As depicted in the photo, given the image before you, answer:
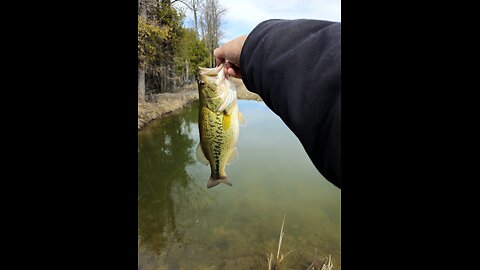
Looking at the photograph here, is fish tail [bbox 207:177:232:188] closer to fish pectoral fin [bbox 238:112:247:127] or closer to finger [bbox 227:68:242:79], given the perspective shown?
fish pectoral fin [bbox 238:112:247:127]

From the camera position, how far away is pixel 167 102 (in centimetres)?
1342

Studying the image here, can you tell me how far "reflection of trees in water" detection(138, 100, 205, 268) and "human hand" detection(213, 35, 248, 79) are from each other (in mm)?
4029

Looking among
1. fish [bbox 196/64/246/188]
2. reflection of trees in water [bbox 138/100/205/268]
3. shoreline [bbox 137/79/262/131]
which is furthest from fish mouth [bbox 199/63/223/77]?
shoreline [bbox 137/79/262/131]

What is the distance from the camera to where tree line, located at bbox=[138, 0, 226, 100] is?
1086cm

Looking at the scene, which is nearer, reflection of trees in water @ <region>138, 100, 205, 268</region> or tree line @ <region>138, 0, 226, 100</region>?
reflection of trees in water @ <region>138, 100, 205, 268</region>

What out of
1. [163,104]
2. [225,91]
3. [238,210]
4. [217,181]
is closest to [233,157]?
[217,181]

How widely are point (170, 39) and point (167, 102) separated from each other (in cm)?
289

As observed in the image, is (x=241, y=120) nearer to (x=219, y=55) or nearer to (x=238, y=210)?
(x=219, y=55)

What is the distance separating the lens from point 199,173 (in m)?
7.95

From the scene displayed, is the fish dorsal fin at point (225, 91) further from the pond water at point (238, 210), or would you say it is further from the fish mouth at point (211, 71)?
the pond water at point (238, 210)

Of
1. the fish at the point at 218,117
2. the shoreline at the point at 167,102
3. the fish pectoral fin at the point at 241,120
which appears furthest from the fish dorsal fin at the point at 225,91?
the shoreline at the point at 167,102
